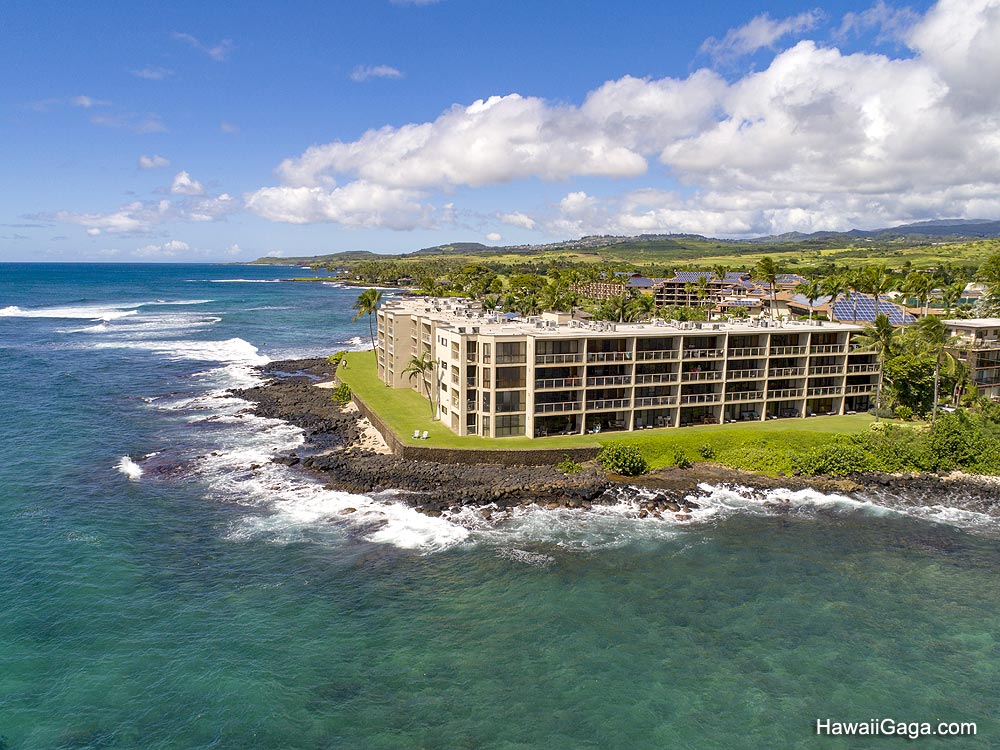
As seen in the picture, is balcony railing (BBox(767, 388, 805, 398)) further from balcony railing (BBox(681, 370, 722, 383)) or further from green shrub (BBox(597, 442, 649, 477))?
green shrub (BBox(597, 442, 649, 477))

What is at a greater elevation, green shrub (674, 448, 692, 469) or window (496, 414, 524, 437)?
window (496, 414, 524, 437)

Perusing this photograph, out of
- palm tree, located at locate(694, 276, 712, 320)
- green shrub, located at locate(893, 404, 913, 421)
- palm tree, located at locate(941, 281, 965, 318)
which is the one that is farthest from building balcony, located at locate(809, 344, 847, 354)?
palm tree, located at locate(694, 276, 712, 320)

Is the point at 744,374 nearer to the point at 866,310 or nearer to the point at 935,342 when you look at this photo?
the point at 935,342

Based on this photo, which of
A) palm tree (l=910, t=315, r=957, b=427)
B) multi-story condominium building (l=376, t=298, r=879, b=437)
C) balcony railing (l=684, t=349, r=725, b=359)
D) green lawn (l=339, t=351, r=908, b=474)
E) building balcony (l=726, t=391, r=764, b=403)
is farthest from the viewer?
building balcony (l=726, t=391, r=764, b=403)

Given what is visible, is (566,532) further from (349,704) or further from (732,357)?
(732,357)

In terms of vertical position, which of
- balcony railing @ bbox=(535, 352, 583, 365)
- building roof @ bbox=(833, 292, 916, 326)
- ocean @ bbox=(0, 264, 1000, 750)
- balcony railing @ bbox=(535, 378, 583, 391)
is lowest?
ocean @ bbox=(0, 264, 1000, 750)
